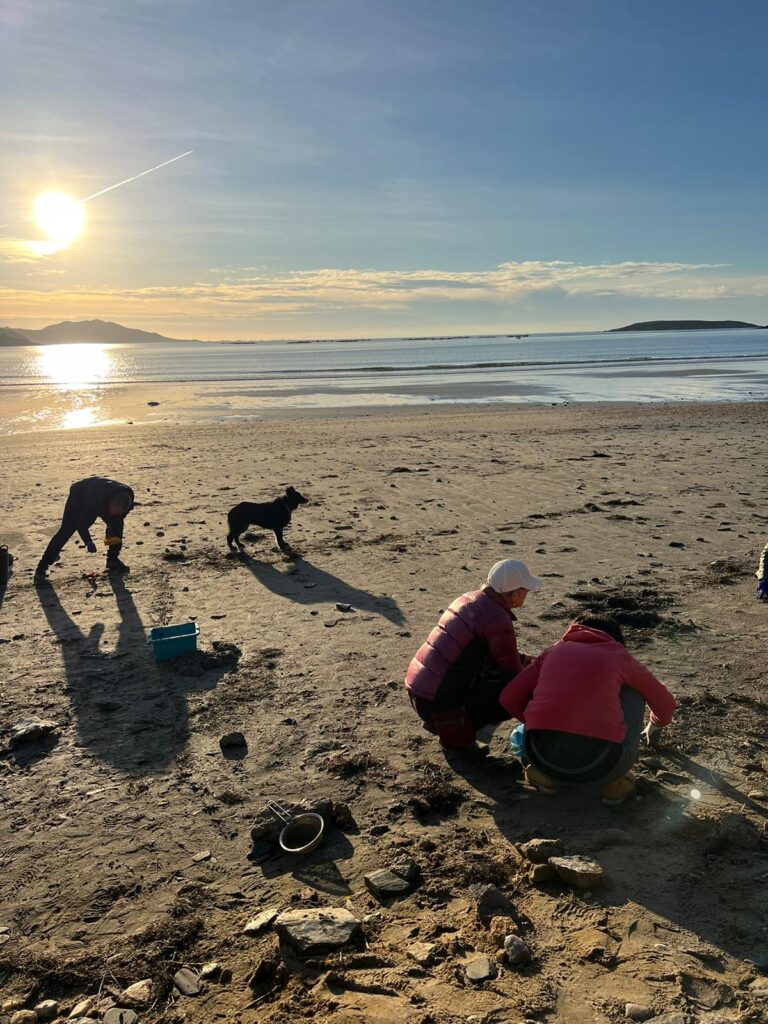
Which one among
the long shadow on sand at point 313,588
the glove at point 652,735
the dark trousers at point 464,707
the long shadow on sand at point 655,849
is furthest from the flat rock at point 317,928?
the long shadow on sand at point 313,588

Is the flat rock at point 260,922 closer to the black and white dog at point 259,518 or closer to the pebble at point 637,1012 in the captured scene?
the pebble at point 637,1012

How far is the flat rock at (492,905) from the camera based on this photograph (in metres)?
3.62

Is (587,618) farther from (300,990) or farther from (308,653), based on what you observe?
(308,653)

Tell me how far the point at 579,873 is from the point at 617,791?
89cm

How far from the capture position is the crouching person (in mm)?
5004

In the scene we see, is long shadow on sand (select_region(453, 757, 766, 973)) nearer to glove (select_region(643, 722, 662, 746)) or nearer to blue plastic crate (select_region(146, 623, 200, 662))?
glove (select_region(643, 722, 662, 746))

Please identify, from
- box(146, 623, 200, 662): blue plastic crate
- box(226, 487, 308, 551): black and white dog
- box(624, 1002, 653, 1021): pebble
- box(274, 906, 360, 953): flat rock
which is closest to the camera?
box(624, 1002, 653, 1021): pebble

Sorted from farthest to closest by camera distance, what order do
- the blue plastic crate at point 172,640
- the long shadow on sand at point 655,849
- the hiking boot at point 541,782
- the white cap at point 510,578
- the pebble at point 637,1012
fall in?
1. the blue plastic crate at point 172,640
2. the white cap at point 510,578
3. the hiking boot at point 541,782
4. the long shadow on sand at point 655,849
5. the pebble at point 637,1012

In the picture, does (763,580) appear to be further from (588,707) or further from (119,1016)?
(119,1016)

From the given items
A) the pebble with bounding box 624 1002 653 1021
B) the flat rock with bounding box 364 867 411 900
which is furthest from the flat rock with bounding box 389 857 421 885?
the pebble with bounding box 624 1002 653 1021

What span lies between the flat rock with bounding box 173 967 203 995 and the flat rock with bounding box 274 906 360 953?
397 mm

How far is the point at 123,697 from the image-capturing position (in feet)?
20.5

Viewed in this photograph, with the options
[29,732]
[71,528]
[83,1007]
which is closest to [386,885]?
[83,1007]

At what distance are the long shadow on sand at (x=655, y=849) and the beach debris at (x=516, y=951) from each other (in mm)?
476
